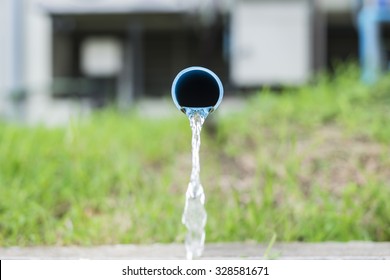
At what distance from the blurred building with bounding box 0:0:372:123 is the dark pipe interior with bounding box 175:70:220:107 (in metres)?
4.03

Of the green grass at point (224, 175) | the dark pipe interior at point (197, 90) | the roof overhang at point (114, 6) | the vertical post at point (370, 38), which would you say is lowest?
the green grass at point (224, 175)

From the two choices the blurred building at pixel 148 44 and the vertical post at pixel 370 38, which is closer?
the vertical post at pixel 370 38

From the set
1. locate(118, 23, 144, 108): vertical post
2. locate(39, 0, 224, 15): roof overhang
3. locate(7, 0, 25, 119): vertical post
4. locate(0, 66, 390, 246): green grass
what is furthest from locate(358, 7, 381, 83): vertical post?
locate(7, 0, 25, 119): vertical post

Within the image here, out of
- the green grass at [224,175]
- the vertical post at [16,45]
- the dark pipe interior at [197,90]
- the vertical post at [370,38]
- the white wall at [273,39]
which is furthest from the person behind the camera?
the vertical post at [16,45]

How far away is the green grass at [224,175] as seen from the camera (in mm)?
2064

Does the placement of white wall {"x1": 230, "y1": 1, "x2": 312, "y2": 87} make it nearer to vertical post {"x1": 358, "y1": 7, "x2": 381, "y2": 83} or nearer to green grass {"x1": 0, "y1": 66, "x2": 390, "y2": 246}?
vertical post {"x1": 358, "y1": 7, "x2": 381, "y2": 83}

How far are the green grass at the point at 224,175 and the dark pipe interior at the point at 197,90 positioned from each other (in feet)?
2.40

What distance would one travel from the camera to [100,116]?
4.27 meters

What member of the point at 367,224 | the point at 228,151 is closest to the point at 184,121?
the point at 228,151

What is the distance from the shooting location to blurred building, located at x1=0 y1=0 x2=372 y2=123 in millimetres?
6762

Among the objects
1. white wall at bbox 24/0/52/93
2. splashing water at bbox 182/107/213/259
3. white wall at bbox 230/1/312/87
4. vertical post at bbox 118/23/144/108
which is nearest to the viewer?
splashing water at bbox 182/107/213/259

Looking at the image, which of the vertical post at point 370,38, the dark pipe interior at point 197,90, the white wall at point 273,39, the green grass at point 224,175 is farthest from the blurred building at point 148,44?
the dark pipe interior at point 197,90

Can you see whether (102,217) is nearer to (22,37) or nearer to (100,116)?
(100,116)

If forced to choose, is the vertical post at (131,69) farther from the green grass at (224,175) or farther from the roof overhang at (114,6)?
the green grass at (224,175)
